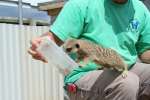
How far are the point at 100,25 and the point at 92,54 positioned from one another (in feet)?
1.41

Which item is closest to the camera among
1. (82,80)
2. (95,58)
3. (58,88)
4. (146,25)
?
(95,58)

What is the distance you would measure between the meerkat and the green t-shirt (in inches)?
7.1

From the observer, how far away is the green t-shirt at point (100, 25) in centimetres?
281

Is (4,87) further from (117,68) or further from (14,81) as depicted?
(117,68)

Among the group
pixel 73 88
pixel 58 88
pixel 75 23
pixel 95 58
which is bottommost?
pixel 58 88

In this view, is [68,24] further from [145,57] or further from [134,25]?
[145,57]

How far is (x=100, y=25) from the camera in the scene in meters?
2.87

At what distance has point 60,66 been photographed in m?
2.53

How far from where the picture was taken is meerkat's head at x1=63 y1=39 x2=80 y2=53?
2.47 meters

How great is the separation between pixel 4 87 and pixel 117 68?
2.63m

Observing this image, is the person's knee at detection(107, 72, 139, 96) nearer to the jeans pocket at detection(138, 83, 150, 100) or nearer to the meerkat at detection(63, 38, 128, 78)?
the meerkat at detection(63, 38, 128, 78)

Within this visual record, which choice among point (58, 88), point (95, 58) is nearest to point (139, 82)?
point (95, 58)

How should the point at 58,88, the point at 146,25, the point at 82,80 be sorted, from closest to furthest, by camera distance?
the point at 82,80, the point at 146,25, the point at 58,88

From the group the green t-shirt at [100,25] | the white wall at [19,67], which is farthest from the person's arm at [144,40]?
the white wall at [19,67]
